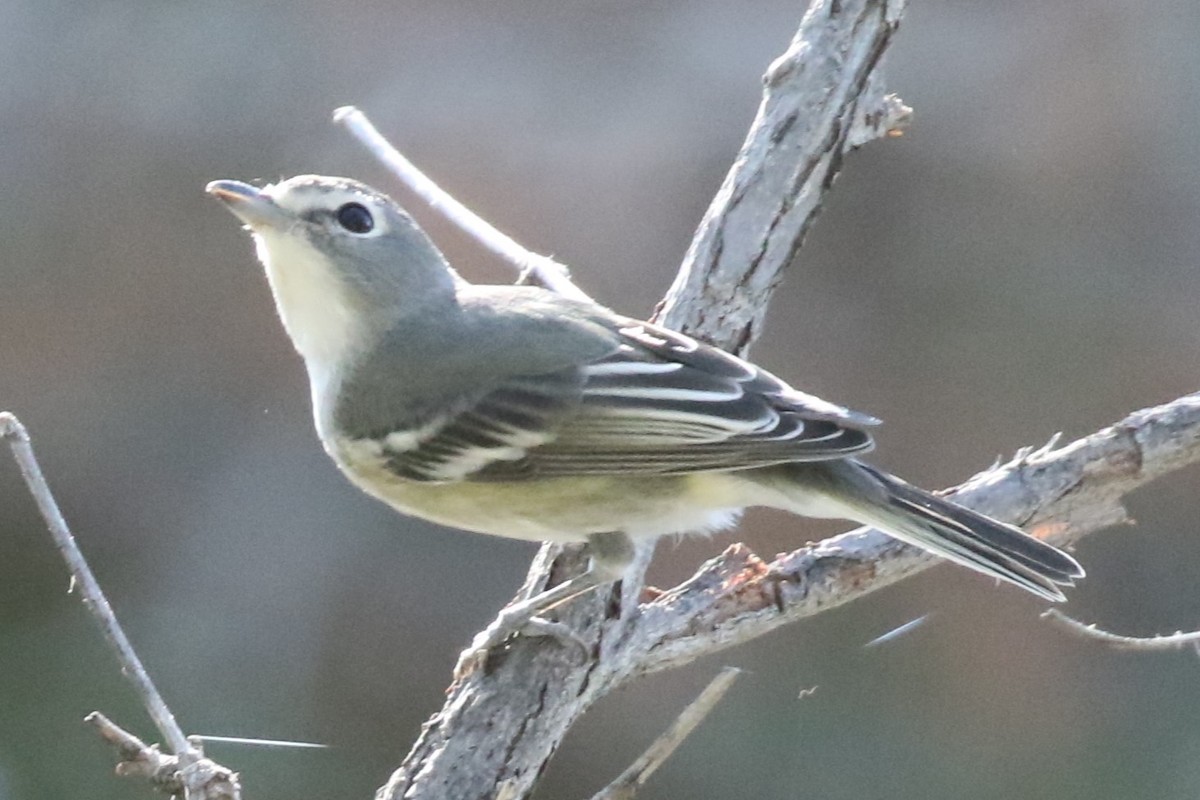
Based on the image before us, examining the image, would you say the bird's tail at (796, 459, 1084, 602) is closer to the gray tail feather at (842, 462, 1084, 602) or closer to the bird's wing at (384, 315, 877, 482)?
the gray tail feather at (842, 462, 1084, 602)

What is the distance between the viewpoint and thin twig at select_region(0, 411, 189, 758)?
2.26 meters

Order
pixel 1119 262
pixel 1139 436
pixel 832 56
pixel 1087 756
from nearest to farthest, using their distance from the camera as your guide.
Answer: pixel 1139 436, pixel 832 56, pixel 1087 756, pixel 1119 262

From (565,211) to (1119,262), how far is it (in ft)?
8.50

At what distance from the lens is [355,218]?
3014 mm

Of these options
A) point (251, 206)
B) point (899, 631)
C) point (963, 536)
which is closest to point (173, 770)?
point (251, 206)

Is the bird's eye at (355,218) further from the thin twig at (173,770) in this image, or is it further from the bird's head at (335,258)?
the thin twig at (173,770)

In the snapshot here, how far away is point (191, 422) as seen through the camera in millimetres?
6625

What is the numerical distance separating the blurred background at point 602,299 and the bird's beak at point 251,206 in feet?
10.5

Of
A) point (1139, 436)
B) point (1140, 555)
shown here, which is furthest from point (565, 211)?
point (1139, 436)

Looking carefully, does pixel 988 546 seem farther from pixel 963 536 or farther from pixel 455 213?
pixel 455 213

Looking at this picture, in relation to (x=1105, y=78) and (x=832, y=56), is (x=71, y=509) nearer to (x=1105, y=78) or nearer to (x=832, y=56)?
(x=832, y=56)

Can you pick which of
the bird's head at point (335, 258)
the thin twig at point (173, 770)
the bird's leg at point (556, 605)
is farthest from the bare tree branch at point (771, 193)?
the thin twig at point (173, 770)

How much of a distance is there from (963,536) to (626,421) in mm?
688

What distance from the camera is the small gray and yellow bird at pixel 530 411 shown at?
287 cm
